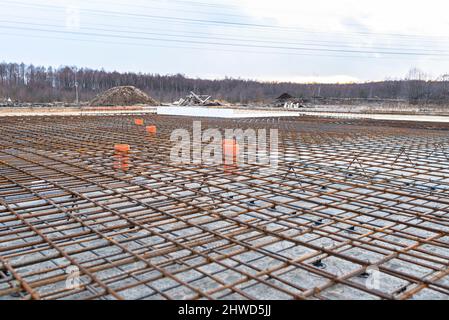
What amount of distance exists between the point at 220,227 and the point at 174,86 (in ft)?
193

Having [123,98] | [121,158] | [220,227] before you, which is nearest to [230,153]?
[121,158]

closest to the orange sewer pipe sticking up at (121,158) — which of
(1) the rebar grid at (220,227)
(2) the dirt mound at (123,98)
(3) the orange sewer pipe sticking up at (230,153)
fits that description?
(1) the rebar grid at (220,227)

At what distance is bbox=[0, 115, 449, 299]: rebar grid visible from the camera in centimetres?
269

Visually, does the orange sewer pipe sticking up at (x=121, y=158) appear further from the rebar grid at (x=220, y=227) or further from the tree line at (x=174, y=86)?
the tree line at (x=174, y=86)

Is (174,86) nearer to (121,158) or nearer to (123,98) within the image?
(123,98)

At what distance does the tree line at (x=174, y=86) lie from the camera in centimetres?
4684

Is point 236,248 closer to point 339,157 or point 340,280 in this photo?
point 340,280

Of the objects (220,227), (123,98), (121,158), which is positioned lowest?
(220,227)

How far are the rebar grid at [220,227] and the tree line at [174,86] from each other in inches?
1532

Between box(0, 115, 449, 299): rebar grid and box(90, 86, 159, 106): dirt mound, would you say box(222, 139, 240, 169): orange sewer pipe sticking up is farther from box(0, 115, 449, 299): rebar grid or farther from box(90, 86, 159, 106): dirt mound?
box(90, 86, 159, 106): dirt mound

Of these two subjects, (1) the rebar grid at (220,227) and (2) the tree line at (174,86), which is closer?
(1) the rebar grid at (220,227)

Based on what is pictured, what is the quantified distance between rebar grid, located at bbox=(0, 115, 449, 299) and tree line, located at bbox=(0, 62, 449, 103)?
38924mm

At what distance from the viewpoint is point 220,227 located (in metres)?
3.83
